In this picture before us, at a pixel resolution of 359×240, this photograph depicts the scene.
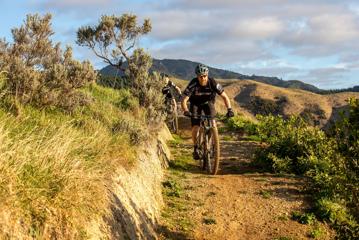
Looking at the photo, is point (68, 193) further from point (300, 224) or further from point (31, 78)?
point (300, 224)

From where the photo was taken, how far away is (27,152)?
645cm

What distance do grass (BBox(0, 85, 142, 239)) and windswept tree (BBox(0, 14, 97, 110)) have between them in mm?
1521

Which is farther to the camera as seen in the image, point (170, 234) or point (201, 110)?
point (201, 110)

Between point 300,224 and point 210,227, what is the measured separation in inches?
81.5

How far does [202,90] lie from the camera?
1252 cm

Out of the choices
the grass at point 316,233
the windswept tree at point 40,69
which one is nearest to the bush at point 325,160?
the grass at point 316,233

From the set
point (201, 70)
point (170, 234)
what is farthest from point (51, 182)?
point (201, 70)

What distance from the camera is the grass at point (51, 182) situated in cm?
530

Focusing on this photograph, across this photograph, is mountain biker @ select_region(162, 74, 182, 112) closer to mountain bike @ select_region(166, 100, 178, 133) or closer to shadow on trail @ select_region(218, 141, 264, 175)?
mountain bike @ select_region(166, 100, 178, 133)

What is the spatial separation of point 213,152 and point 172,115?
28.6 ft

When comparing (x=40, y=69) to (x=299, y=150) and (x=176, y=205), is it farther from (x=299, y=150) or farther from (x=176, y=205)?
(x=299, y=150)

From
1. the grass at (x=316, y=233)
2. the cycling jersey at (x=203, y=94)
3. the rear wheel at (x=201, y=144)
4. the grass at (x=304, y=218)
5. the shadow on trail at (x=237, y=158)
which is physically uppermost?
the cycling jersey at (x=203, y=94)

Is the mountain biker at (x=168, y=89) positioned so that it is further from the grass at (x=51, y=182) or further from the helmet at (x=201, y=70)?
the grass at (x=51, y=182)

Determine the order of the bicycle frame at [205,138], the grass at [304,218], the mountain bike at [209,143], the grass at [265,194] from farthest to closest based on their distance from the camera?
1. the bicycle frame at [205,138]
2. the mountain bike at [209,143]
3. the grass at [265,194]
4. the grass at [304,218]
